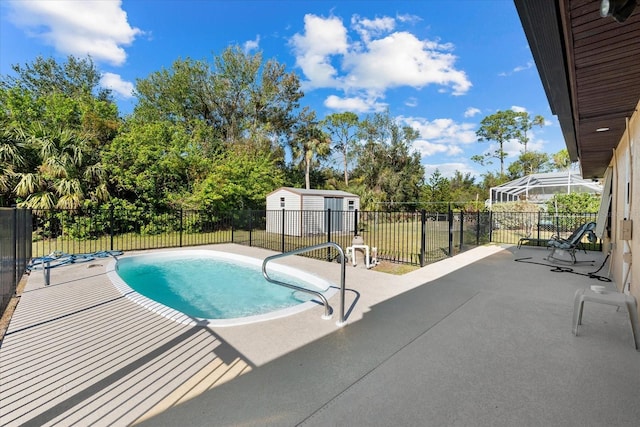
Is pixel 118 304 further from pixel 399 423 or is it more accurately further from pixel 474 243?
pixel 474 243

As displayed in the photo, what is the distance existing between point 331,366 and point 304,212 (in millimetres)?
11563

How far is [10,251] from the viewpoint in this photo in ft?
14.7

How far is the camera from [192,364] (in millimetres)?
2543

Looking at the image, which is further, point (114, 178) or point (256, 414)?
point (114, 178)

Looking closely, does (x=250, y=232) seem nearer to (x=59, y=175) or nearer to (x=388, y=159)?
(x=59, y=175)

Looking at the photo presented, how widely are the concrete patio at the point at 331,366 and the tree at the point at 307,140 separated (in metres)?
20.7

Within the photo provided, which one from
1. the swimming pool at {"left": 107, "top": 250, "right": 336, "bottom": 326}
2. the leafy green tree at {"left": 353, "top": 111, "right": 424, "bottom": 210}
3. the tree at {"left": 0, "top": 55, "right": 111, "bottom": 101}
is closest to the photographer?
the swimming pool at {"left": 107, "top": 250, "right": 336, "bottom": 326}

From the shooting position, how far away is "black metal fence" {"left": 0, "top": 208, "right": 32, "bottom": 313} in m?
3.79

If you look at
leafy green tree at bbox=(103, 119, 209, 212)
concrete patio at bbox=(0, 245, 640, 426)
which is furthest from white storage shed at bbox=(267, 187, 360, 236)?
concrete patio at bbox=(0, 245, 640, 426)

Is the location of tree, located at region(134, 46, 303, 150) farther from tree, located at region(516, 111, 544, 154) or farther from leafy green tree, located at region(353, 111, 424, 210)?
tree, located at region(516, 111, 544, 154)

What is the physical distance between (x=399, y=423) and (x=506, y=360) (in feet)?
4.76

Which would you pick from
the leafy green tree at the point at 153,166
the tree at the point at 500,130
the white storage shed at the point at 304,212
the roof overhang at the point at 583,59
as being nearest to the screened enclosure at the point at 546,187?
the white storage shed at the point at 304,212

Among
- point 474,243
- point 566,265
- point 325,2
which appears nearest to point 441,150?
point 325,2

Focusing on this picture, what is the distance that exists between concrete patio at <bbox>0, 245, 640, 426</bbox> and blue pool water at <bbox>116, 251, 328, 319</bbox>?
1745 millimetres
